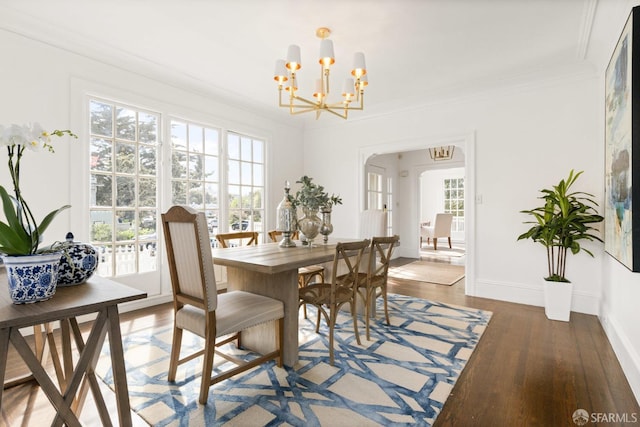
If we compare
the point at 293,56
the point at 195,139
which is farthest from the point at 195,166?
the point at 293,56

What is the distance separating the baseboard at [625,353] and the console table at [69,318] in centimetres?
275

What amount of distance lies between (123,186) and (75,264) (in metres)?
2.38

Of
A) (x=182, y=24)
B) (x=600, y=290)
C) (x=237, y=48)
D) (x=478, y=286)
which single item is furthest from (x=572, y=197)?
(x=182, y=24)

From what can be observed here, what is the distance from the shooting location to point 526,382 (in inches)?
81.4

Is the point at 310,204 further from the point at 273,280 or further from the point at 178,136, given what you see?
the point at 178,136

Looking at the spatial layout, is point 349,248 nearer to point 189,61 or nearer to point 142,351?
point 142,351

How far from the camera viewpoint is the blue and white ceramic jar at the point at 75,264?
1.40m

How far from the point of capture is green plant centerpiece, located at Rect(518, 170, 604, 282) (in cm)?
315

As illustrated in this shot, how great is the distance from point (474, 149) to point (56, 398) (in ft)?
14.6

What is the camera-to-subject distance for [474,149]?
163 inches

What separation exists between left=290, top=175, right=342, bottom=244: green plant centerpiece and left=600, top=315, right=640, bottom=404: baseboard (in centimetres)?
231

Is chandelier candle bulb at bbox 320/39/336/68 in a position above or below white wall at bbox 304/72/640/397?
above

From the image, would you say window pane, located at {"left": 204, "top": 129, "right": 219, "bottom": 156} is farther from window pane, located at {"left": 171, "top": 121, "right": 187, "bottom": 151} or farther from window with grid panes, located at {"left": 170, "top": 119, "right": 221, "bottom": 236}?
window pane, located at {"left": 171, "top": 121, "right": 187, "bottom": 151}

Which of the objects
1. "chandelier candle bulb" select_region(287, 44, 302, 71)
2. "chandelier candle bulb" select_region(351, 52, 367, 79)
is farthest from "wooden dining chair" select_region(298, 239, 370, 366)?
"chandelier candle bulb" select_region(287, 44, 302, 71)
